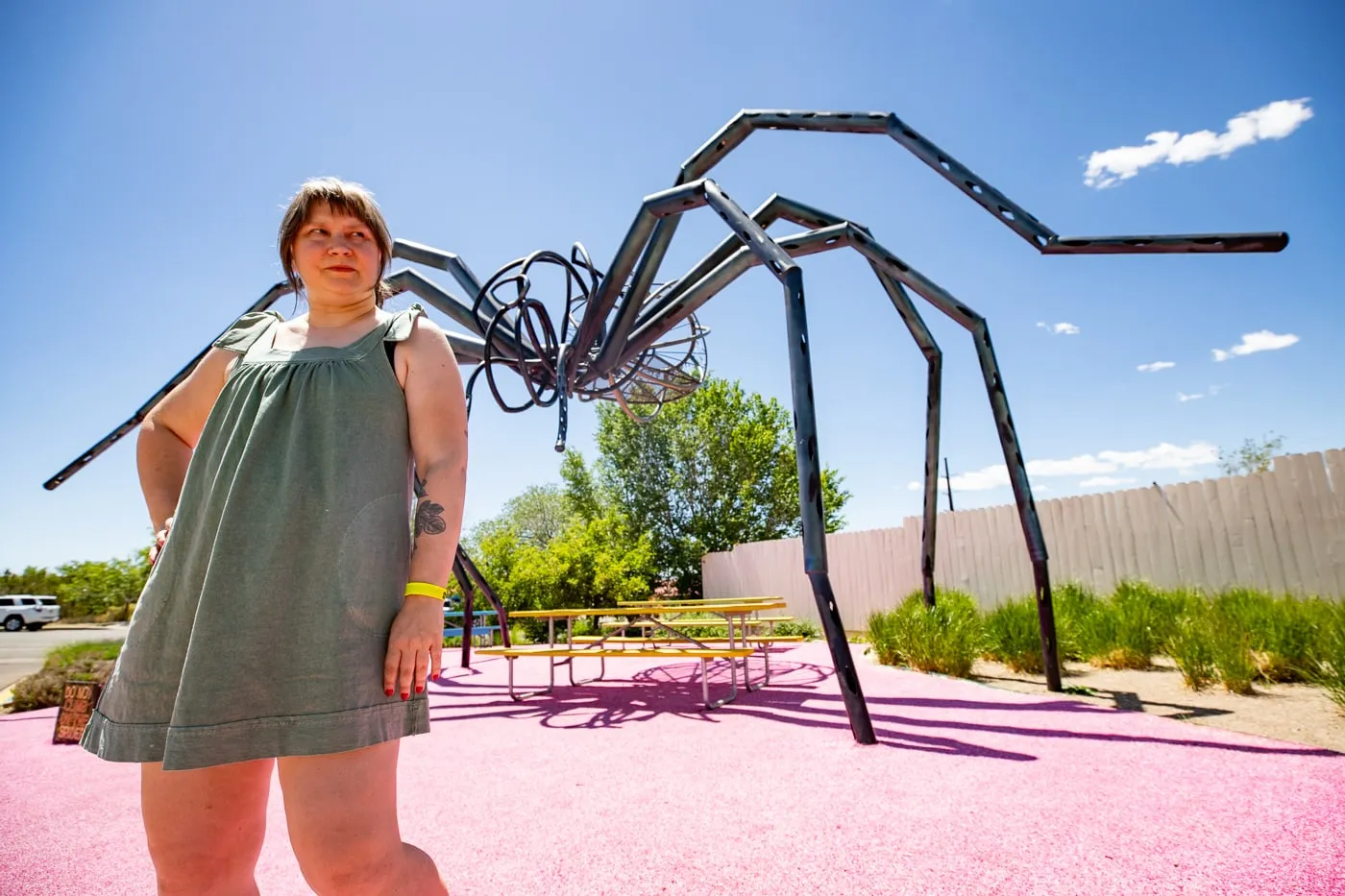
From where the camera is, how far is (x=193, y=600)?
49.3 inches

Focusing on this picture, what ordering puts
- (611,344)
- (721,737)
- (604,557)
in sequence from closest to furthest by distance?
1. (721,737)
2. (611,344)
3. (604,557)

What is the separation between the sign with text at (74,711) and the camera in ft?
15.8

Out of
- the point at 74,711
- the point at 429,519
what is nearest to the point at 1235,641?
the point at 429,519

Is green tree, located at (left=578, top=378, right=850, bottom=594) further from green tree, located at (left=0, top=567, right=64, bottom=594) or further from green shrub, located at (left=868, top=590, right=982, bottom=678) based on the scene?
green tree, located at (left=0, top=567, right=64, bottom=594)

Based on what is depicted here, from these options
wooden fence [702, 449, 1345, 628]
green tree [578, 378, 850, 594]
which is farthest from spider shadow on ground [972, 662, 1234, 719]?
green tree [578, 378, 850, 594]

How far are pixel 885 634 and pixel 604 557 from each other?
30.4 ft

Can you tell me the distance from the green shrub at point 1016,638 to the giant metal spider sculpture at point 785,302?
2.20ft

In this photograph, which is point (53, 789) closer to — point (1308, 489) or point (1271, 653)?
point (1271, 653)

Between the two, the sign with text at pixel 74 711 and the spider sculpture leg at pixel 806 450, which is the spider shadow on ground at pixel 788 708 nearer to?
the spider sculpture leg at pixel 806 450

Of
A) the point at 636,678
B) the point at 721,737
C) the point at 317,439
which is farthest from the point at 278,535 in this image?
the point at 636,678

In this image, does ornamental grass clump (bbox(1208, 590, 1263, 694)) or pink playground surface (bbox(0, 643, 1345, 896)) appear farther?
ornamental grass clump (bbox(1208, 590, 1263, 694))

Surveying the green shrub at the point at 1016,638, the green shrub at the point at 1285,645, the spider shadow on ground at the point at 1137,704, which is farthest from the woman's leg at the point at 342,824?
the green shrub at the point at 1285,645

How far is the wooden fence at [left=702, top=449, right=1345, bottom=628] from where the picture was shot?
6719 mm

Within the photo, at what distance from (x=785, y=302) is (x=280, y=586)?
3.31 metres
